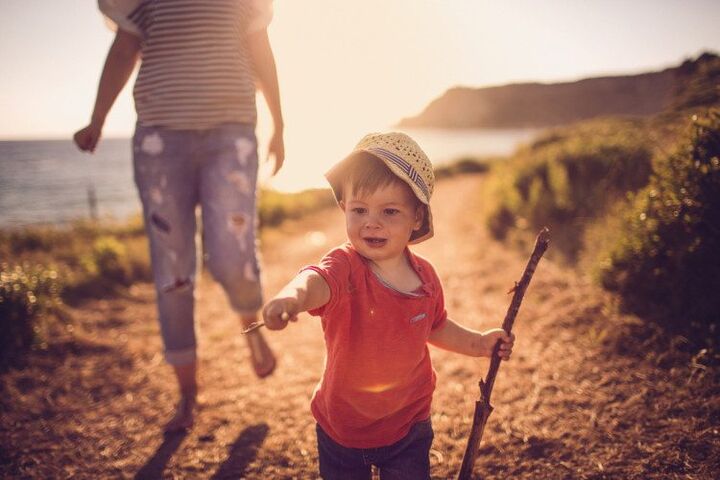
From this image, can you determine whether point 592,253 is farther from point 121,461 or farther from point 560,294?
point 121,461

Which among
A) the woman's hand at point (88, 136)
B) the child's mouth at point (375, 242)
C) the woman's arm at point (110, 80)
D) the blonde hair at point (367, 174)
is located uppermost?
the woman's arm at point (110, 80)

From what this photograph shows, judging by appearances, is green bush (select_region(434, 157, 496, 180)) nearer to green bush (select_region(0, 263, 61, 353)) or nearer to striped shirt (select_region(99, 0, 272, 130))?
green bush (select_region(0, 263, 61, 353))

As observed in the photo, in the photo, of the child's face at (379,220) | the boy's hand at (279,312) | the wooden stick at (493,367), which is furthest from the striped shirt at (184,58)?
the wooden stick at (493,367)

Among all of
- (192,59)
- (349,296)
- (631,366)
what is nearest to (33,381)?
(192,59)

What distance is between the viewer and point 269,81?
94.7 inches

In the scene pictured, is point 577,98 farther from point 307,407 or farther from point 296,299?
point 296,299

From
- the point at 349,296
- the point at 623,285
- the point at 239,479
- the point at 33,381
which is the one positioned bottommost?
the point at 239,479

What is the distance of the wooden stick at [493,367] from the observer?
143cm

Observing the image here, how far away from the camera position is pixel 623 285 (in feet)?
9.91

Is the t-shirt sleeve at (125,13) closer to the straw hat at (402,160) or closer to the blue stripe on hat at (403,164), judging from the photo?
the straw hat at (402,160)

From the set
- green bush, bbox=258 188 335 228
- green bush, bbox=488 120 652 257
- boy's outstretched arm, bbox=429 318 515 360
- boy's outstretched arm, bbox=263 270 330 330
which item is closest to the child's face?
boy's outstretched arm, bbox=263 270 330 330

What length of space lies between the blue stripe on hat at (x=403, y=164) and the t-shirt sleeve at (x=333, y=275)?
37cm

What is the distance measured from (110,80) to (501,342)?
237 cm

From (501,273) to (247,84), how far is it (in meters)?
3.60
